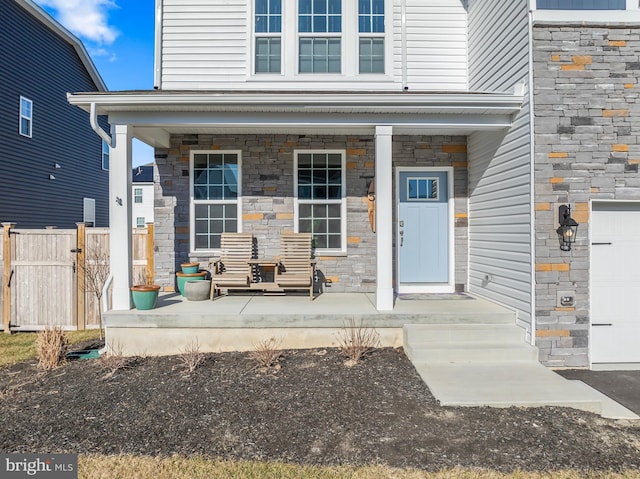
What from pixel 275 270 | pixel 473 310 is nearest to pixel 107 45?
pixel 275 270

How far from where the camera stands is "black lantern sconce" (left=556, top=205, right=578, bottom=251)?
14.5 feet

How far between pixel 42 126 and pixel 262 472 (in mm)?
12535

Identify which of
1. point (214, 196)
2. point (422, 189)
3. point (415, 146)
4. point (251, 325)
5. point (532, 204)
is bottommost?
point (251, 325)

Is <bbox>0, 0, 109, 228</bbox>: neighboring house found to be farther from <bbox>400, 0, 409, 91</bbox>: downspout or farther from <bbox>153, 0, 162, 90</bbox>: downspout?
<bbox>400, 0, 409, 91</bbox>: downspout

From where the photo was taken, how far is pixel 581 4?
181 inches

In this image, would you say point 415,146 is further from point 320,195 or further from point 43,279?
point 43,279

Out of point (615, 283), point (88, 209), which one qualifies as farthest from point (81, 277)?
point (88, 209)

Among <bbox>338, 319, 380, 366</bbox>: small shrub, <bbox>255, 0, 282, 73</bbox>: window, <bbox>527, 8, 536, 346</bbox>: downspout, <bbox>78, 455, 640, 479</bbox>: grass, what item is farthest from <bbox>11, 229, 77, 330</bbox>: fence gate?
<bbox>527, 8, 536, 346</bbox>: downspout

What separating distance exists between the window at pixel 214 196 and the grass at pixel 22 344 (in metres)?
2.12

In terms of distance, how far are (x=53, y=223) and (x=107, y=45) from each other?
10.5 meters

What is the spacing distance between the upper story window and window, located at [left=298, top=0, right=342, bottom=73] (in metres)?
3.15

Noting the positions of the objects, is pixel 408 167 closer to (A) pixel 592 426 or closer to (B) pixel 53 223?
(A) pixel 592 426

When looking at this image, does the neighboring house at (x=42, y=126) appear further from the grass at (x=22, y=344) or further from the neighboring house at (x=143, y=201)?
the neighboring house at (x=143, y=201)

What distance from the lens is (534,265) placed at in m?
4.49
